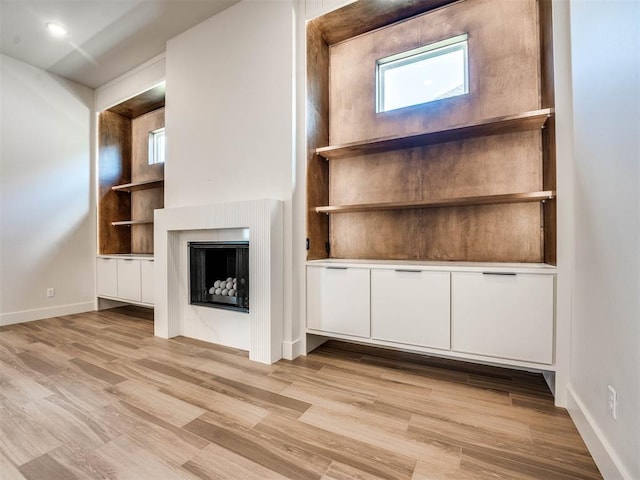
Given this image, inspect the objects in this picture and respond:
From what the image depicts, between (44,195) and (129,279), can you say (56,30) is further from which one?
(129,279)

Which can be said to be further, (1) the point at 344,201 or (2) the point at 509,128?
(1) the point at 344,201

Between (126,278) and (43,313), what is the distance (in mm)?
1136

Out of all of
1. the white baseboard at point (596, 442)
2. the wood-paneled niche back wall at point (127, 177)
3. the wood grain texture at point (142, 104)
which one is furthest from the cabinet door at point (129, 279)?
the white baseboard at point (596, 442)

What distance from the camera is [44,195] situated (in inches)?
150

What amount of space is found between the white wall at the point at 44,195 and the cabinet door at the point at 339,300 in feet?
12.2

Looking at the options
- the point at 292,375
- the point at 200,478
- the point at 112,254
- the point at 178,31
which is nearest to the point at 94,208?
the point at 112,254

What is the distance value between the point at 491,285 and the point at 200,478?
1890 mm

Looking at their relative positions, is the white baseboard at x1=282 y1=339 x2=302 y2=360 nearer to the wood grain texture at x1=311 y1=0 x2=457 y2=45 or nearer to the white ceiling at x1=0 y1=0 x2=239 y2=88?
the wood grain texture at x1=311 y1=0 x2=457 y2=45

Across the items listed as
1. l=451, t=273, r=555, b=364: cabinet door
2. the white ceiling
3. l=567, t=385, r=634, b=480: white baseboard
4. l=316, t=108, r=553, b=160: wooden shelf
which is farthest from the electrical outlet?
the white ceiling

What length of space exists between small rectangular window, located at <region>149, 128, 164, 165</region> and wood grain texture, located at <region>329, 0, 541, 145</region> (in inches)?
112

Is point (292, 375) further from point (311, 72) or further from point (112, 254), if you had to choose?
point (112, 254)

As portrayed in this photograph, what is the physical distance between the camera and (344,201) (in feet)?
9.48

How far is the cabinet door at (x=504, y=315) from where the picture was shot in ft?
5.79

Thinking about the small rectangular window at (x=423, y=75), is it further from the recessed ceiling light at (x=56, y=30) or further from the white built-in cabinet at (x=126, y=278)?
the recessed ceiling light at (x=56, y=30)
